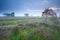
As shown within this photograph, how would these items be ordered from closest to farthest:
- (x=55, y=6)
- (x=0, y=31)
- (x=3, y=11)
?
(x=0, y=31) → (x=3, y=11) → (x=55, y=6)

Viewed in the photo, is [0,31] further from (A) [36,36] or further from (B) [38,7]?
(B) [38,7]

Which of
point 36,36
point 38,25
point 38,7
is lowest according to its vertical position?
point 36,36

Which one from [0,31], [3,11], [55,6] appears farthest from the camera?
[55,6]

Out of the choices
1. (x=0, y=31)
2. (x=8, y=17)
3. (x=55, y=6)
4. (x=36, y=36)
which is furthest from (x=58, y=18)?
(x=0, y=31)

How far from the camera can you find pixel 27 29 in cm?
265

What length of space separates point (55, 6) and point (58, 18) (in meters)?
0.31

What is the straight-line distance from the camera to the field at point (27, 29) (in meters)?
A: 2.58

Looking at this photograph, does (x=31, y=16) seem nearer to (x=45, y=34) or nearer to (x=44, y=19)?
(x=44, y=19)

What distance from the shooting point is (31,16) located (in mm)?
2789

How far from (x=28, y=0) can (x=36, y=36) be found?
2.88ft

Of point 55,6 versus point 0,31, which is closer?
point 0,31

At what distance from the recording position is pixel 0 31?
2.55 metres

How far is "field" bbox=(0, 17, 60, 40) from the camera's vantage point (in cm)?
258

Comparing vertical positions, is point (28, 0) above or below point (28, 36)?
above
